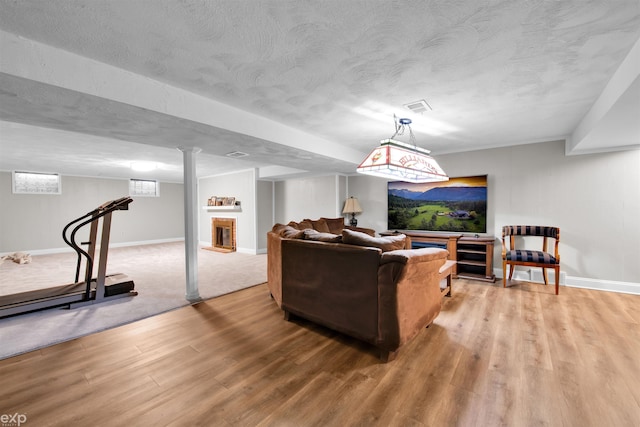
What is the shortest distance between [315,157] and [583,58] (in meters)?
3.18

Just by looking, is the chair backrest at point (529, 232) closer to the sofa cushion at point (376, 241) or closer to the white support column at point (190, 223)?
the sofa cushion at point (376, 241)

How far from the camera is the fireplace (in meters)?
7.98

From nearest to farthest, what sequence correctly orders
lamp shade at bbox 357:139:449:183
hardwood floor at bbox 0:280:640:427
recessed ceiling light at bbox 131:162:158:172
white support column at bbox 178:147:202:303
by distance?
1. hardwood floor at bbox 0:280:640:427
2. lamp shade at bbox 357:139:449:183
3. white support column at bbox 178:147:202:303
4. recessed ceiling light at bbox 131:162:158:172

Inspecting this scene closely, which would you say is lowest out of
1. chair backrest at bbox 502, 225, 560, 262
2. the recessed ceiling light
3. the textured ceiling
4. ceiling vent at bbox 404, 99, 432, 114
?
chair backrest at bbox 502, 225, 560, 262

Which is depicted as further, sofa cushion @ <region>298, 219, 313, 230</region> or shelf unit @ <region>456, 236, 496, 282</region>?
sofa cushion @ <region>298, 219, 313, 230</region>

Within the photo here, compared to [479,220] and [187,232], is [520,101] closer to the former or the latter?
[479,220]

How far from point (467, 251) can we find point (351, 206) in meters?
2.53

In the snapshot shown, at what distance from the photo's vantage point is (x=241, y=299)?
12.1 feet

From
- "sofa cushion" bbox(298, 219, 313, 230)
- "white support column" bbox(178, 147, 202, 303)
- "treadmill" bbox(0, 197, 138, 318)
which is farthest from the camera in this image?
"sofa cushion" bbox(298, 219, 313, 230)

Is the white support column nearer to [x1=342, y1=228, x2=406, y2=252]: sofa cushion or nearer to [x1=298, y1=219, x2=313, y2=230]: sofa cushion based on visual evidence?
[x1=298, y1=219, x2=313, y2=230]: sofa cushion

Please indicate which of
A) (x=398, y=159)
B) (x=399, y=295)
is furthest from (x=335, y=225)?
(x=399, y=295)

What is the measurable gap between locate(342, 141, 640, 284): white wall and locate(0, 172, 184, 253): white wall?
9.59 meters

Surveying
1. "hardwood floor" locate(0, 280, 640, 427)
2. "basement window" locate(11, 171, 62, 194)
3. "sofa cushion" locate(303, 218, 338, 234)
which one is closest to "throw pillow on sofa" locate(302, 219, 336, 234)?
"sofa cushion" locate(303, 218, 338, 234)

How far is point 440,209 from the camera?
5137mm
